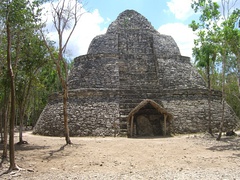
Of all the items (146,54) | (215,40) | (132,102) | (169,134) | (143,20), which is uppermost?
(143,20)

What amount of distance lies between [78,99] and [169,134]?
6.20 meters

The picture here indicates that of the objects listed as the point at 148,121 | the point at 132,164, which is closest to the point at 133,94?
the point at 148,121

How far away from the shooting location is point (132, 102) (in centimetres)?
1692

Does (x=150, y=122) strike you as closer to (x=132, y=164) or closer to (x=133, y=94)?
(x=133, y=94)

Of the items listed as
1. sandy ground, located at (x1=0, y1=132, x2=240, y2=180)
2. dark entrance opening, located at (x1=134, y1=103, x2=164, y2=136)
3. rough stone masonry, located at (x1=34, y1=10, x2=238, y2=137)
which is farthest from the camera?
rough stone masonry, located at (x1=34, y1=10, x2=238, y2=137)

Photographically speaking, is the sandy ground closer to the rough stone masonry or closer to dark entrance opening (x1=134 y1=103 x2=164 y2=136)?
dark entrance opening (x1=134 y1=103 x2=164 y2=136)

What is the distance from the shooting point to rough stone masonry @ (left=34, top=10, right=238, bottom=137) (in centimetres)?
1512

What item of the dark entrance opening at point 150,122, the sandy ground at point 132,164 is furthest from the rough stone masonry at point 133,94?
the sandy ground at point 132,164

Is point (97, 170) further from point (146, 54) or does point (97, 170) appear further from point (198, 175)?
point (146, 54)

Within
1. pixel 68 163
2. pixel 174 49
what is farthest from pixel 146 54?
pixel 68 163

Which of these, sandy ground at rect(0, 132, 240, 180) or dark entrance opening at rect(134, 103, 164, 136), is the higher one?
dark entrance opening at rect(134, 103, 164, 136)

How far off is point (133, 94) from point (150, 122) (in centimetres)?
299

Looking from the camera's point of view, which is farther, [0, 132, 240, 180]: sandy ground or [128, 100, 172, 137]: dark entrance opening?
[128, 100, 172, 137]: dark entrance opening

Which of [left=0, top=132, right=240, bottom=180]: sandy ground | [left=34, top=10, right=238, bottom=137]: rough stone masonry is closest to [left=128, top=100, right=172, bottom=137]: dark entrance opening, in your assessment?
[left=34, top=10, right=238, bottom=137]: rough stone masonry
